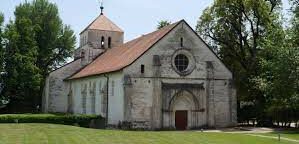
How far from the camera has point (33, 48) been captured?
55.8m

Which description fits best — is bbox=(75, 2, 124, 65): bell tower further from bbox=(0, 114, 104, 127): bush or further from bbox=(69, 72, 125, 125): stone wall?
bbox=(0, 114, 104, 127): bush

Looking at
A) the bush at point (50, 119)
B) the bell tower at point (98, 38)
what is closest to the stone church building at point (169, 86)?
the bush at point (50, 119)

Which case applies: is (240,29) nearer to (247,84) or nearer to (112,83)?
(247,84)

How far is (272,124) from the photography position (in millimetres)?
43812

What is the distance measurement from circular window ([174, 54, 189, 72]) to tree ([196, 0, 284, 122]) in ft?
24.3

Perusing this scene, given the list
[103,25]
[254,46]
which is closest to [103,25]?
[103,25]

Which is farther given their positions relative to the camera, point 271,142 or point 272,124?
point 272,124

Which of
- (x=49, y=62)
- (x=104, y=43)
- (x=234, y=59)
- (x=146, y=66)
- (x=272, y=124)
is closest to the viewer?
(x=146, y=66)

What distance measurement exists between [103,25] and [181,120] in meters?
24.5

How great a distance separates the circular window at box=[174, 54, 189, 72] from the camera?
38.4 metres

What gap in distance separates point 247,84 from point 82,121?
1792 centimetres

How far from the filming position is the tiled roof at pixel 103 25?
5767 centimetres

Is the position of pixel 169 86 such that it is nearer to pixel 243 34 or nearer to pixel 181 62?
pixel 181 62

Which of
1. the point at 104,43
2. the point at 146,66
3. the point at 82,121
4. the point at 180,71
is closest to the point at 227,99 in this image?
the point at 180,71
